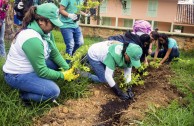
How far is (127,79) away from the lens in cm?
413

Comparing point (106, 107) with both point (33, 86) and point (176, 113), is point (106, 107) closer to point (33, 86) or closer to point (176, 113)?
point (176, 113)

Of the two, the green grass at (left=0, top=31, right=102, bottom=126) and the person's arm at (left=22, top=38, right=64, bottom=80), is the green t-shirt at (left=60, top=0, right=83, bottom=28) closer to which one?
the green grass at (left=0, top=31, right=102, bottom=126)

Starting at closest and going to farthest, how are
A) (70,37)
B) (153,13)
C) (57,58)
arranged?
(57,58) < (70,37) < (153,13)

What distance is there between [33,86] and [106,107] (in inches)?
40.1

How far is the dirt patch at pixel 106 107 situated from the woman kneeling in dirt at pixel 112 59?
15cm

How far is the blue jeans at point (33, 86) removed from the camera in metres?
3.20

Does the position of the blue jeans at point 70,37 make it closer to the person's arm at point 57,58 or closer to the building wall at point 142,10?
the person's arm at point 57,58

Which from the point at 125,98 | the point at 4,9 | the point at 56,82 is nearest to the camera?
the point at 56,82

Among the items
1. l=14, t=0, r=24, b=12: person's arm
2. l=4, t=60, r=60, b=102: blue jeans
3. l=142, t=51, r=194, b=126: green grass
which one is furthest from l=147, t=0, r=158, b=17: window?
l=4, t=60, r=60, b=102: blue jeans

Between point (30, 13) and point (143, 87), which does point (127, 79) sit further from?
point (30, 13)

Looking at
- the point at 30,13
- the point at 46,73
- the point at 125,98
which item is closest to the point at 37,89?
the point at 46,73

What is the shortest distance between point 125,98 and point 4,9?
9.20ft

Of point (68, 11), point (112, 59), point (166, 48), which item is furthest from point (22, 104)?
point (166, 48)

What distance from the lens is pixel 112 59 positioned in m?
3.88
